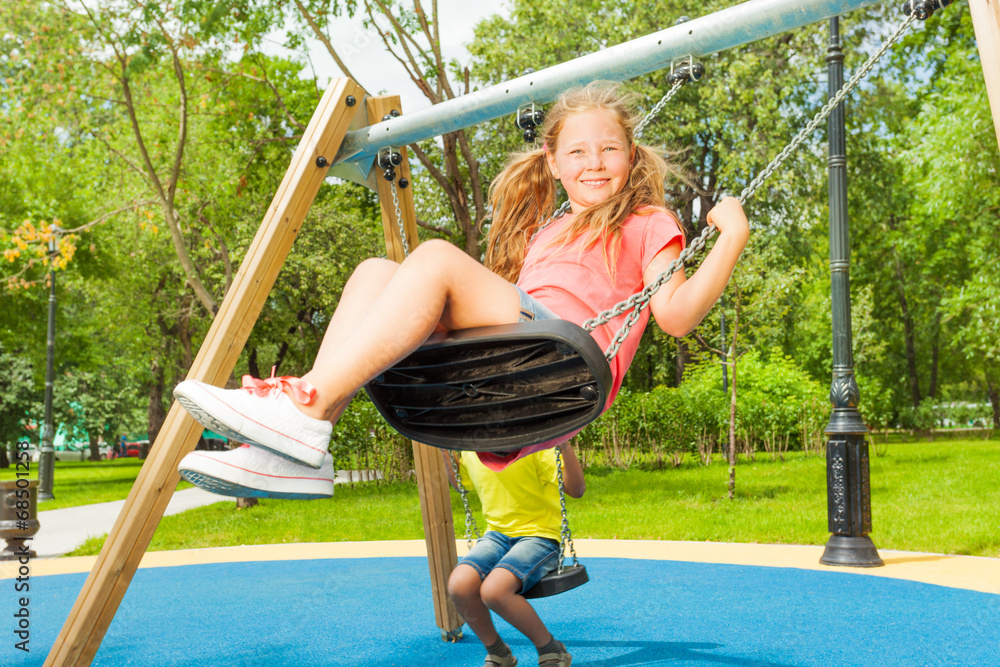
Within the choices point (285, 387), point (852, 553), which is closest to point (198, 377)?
point (285, 387)

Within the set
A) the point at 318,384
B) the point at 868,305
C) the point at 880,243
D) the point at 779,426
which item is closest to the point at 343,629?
the point at 318,384

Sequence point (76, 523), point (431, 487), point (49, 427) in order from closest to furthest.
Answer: point (431, 487) → point (76, 523) → point (49, 427)

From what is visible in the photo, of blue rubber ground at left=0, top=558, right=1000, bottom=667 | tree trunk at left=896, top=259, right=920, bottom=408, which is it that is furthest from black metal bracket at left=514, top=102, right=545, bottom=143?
tree trunk at left=896, top=259, right=920, bottom=408

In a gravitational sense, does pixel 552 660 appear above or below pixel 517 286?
below

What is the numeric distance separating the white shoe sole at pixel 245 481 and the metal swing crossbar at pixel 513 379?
0.39m

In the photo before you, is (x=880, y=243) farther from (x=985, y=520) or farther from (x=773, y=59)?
(x=985, y=520)

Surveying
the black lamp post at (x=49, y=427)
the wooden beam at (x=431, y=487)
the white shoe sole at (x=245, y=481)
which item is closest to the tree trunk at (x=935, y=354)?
the black lamp post at (x=49, y=427)

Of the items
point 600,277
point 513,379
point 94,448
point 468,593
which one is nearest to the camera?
point 513,379

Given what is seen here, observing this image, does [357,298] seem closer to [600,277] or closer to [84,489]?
[600,277]

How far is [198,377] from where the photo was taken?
263 centimetres

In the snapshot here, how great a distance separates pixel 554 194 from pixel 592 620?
7.78ft

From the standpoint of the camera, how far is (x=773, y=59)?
15.3 m

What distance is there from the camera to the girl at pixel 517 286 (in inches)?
75.5

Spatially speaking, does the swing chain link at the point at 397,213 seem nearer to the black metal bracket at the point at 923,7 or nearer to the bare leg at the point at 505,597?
the bare leg at the point at 505,597
